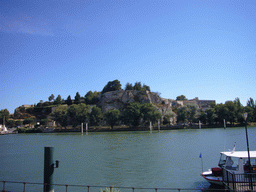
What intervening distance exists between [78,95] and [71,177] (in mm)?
138711

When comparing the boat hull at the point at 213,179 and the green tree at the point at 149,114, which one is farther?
the green tree at the point at 149,114

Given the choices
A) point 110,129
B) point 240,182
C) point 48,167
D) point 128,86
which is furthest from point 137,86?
point 48,167

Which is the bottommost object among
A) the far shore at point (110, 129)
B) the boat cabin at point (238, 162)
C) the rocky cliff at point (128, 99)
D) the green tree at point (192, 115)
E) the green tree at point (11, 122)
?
the far shore at point (110, 129)

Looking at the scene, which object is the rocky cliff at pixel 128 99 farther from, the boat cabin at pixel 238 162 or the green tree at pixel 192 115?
the boat cabin at pixel 238 162

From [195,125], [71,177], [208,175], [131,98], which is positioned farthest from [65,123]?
[208,175]

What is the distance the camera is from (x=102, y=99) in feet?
435

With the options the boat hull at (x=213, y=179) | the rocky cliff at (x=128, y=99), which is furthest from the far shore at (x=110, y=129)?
the boat hull at (x=213, y=179)

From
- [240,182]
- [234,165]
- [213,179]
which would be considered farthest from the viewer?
[213,179]

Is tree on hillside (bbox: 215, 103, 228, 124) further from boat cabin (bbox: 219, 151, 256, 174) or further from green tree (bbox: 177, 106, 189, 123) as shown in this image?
boat cabin (bbox: 219, 151, 256, 174)

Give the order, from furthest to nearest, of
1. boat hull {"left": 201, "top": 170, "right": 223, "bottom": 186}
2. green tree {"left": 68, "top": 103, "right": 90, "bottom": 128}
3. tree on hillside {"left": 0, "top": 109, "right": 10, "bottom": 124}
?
tree on hillside {"left": 0, "top": 109, "right": 10, "bottom": 124} → green tree {"left": 68, "top": 103, "right": 90, "bottom": 128} → boat hull {"left": 201, "top": 170, "right": 223, "bottom": 186}

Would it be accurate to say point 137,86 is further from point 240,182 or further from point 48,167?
point 48,167

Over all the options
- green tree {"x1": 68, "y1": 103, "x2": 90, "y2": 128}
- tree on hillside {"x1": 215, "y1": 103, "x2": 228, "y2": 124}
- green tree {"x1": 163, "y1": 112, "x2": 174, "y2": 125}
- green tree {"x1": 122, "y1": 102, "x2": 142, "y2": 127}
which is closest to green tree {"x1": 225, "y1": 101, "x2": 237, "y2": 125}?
tree on hillside {"x1": 215, "y1": 103, "x2": 228, "y2": 124}

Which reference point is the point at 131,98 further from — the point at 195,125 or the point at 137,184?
the point at 137,184

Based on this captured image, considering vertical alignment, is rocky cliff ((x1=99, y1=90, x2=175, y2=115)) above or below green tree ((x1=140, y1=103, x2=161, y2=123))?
above
